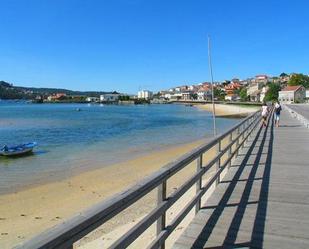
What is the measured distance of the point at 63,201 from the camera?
12.2 metres

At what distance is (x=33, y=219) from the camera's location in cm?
1031

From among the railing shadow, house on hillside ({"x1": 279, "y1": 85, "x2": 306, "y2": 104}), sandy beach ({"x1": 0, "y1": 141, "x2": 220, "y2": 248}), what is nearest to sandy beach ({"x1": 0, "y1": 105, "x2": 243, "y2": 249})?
sandy beach ({"x1": 0, "y1": 141, "x2": 220, "y2": 248})

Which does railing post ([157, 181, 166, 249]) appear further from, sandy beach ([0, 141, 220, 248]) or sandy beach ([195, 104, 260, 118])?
sandy beach ([195, 104, 260, 118])

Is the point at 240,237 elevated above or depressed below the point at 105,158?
above

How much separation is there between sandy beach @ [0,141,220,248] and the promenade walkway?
6.41 feet

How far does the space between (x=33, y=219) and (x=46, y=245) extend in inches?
348

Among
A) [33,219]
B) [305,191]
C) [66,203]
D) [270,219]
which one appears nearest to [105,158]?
[66,203]

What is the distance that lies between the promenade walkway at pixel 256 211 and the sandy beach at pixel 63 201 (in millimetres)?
1953

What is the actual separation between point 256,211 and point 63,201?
758 cm

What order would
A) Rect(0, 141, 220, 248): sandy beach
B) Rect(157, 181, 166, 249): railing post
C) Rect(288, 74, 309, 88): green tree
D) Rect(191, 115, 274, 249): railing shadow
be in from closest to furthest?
1. Rect(157, 181, 166, 249): railing post
2. Rect(191, 115, 274, 249): railing shadow
3. Rect(0, 141, 220, 248): sandy beach
4. Rect(288, 74, 309, 88): green tree

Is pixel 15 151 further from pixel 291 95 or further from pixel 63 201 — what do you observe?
pixel 291 95

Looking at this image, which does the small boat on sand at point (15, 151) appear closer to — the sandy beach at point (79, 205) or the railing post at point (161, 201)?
the sandy beach at point (79, 205)

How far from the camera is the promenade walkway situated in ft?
15.7

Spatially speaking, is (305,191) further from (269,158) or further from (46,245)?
(46,245)
